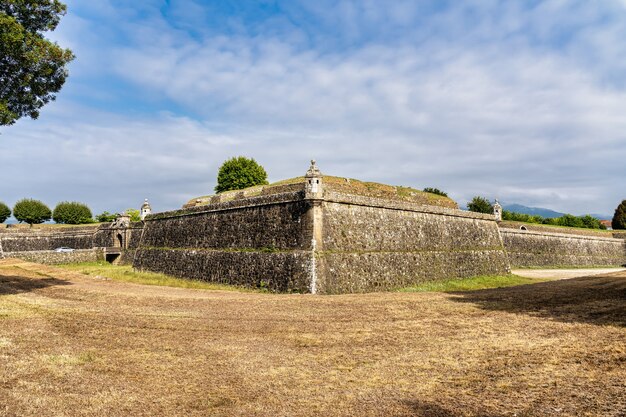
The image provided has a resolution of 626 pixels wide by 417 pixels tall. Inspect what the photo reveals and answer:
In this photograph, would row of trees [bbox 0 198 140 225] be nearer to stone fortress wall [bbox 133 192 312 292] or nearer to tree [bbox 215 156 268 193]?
tree [bbox 215 156 268 193]

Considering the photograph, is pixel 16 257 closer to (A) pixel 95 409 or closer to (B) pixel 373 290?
(B) pixel 373 290

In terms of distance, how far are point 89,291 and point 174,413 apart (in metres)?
16.7

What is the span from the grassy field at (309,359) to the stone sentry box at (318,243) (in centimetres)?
636

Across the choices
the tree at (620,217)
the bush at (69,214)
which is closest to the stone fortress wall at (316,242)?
the bush at (69,214)

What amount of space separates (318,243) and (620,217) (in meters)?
80.7

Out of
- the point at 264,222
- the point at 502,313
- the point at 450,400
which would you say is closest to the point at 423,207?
the point at 264,222

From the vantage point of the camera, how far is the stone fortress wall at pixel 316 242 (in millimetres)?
23266

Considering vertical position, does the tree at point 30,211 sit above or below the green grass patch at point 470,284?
above

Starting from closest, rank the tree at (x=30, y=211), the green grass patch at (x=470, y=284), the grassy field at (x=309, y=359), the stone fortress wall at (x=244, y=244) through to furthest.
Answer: the grassy field at (x=309, y=359) → the stone fortress wall at (x=244, y=244) → the green grass patch at (x=470, y=284) → the tree at (x=30, y=211)

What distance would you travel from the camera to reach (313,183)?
23.5 meters

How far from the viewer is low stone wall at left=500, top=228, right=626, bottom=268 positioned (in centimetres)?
4847

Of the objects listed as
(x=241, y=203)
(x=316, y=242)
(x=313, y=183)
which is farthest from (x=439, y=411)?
(x=241, y=203)

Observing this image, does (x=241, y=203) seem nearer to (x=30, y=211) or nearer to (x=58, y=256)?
(x=58, y=256)

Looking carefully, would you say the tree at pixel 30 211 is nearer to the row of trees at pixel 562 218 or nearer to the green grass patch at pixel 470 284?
the green grass patch at pixel 470 284
